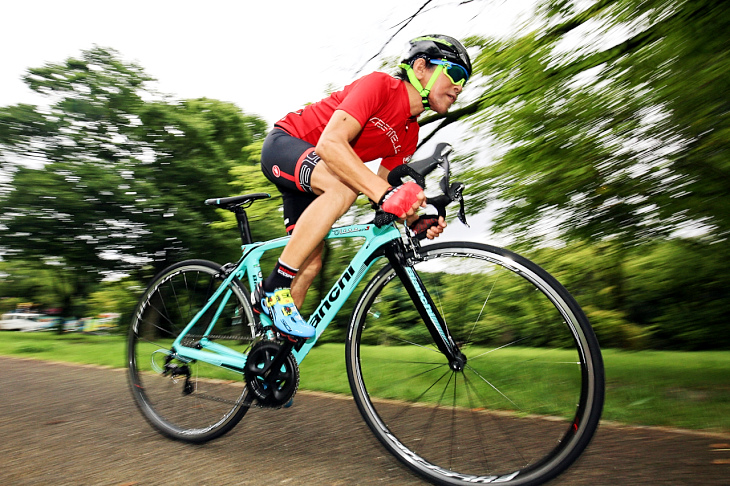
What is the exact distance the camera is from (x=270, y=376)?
2.77 meters

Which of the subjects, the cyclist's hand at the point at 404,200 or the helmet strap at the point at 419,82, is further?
the helmet strap at the point at 419,82

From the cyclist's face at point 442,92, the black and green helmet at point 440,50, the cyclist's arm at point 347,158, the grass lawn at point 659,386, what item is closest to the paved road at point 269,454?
the grass lawn at point 659,386

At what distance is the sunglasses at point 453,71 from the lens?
2.72 metres

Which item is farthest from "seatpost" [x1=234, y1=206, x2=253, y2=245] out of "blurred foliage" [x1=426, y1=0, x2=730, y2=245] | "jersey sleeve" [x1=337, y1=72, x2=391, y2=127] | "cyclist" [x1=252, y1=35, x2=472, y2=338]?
"blurred foliage" [x1=426, y1=0, x2=730, y2=245]

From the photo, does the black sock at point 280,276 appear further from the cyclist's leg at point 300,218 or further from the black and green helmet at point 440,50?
the black and green helmet at point 440,50

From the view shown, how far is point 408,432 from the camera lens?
A: 2.62 meters

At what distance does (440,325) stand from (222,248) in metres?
22.8

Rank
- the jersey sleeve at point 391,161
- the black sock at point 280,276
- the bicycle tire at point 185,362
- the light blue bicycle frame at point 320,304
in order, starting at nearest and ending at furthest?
the light blue bicycle frame at point 320,304 → the black sock at point 280,276 → the bicycle tire at point 185,362 → the jersey sleeve at point 391,161

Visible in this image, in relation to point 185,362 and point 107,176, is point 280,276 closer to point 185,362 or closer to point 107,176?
point 185,362

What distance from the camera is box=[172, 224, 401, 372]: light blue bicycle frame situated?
2.66m

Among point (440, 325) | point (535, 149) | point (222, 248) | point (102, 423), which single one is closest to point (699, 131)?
point (535, 149)

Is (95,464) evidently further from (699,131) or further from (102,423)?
(699,131)

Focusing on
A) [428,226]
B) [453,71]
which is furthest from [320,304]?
[453,71]

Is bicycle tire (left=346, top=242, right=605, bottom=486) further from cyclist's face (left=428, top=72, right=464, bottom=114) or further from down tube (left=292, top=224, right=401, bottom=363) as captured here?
cyclist's face (left=428, top=72, right=464, bottom=114)
